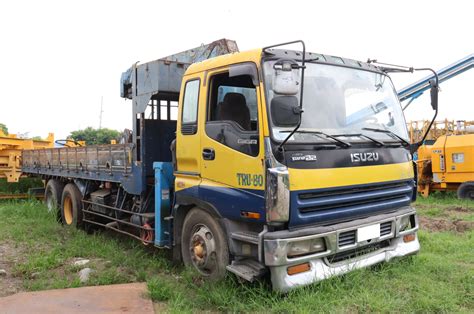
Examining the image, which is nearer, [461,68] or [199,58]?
[199,58]

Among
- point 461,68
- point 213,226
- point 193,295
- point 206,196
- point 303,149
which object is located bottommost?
point 193,295

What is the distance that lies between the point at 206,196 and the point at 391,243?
83.3 inches

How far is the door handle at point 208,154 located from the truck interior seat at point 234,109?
1.12 feet

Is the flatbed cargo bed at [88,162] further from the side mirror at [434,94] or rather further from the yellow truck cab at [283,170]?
the side mirror at [434,94]

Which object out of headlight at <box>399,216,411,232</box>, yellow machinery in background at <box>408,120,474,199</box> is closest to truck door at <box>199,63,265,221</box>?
headlight at <box>399,216,411,232</box>

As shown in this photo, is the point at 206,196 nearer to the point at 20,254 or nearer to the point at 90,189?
the point at 20,254

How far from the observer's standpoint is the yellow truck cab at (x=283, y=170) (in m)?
3.72

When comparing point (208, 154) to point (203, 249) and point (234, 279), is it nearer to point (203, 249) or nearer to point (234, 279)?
point (203, 249)

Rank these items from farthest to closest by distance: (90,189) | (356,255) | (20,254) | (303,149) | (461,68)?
(461,68), (90,189), (20,254), (356,255), (303,149)

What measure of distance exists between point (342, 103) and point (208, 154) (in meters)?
1.44

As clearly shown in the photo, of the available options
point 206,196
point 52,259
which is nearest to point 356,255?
point 206,196

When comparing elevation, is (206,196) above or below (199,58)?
below

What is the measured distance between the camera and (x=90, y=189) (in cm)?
761

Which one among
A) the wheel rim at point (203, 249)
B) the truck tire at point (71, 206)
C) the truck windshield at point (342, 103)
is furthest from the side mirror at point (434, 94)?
the truck tire at point (71, 206)
